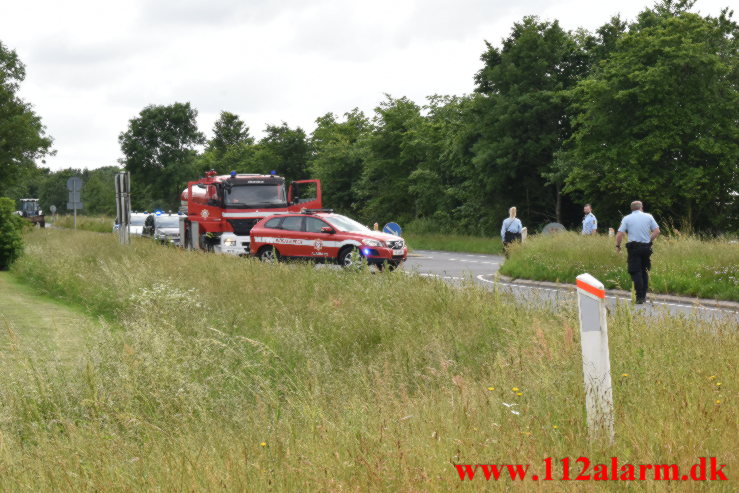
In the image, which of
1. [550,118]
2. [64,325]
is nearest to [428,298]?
[64,325]

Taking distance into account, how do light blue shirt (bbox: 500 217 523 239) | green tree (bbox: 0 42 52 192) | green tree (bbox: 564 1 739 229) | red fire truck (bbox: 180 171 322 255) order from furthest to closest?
1. green tree (bbox: 0 42 52 192)
2. green tree (bbox: 564 1 739 229)
3. red fire truck (bbox: 180 171 322 255)
4. light blue shirt (bbox: 500 217 523 239)

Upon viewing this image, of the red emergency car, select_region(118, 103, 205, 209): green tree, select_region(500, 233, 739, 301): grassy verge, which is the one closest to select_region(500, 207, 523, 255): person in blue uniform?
select_region(500, 233, 739, 301): grassy verge

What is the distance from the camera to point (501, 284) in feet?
37.8

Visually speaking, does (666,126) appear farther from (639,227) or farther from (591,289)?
(591,289)

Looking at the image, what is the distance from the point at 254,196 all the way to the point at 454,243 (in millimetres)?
15156

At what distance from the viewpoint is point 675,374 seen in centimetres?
577

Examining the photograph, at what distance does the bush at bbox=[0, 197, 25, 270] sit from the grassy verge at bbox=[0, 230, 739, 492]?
15.5 metres

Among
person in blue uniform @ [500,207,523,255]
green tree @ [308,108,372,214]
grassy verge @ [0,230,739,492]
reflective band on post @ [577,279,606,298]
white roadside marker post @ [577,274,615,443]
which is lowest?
grassy verge @ [0,230,739,492]

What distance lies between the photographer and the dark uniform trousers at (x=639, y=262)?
613 inches

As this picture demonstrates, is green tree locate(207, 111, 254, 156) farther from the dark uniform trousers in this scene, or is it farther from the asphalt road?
the dark uniform trousers

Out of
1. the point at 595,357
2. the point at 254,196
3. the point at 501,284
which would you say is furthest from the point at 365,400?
the point at 254,196

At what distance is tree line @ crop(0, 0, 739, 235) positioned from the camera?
39.2 m

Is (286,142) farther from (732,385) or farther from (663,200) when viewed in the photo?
(732,385)

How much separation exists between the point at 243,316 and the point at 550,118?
36.2 m
